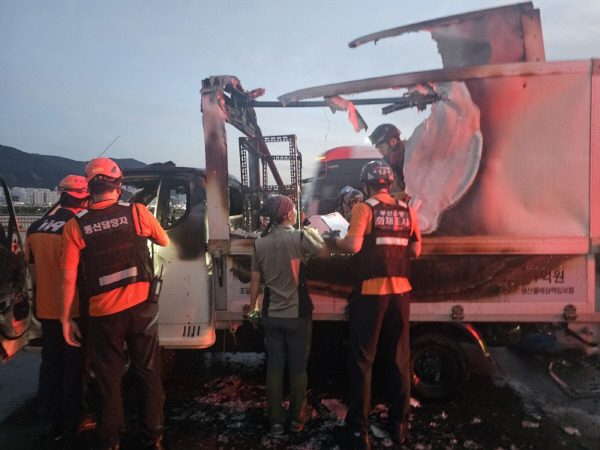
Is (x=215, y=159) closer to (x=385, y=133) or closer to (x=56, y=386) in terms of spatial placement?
(x=385, y=133)

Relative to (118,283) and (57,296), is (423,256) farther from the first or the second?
(57,296)

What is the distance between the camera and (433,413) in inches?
135

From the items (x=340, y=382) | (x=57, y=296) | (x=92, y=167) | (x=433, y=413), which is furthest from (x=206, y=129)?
(x=433, y=413)

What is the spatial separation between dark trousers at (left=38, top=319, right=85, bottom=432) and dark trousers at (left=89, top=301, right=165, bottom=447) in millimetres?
614

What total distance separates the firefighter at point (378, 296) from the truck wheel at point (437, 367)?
1.97 ft

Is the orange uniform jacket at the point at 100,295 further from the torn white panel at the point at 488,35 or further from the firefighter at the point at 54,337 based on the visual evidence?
the torn white panel at the point at 488,35

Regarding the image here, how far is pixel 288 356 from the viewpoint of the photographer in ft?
10.1

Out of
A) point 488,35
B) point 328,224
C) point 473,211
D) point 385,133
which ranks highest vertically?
point 488,35

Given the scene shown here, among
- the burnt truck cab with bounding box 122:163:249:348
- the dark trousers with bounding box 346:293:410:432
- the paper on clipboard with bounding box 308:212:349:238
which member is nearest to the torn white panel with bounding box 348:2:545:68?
the paper on clipboard with bounding box 308:212:349:238

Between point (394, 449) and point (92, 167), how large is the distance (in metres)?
3.04

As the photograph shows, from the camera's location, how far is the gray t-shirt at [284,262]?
9.80 ft

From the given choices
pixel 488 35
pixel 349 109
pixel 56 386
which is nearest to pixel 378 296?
pixel 349 109

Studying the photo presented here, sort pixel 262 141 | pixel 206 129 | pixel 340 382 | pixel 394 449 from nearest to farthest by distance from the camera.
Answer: pixel 394 449 → pixel 206 129 → pixel 340 382 → pixel 262 141

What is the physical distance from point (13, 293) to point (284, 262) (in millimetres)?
2427
